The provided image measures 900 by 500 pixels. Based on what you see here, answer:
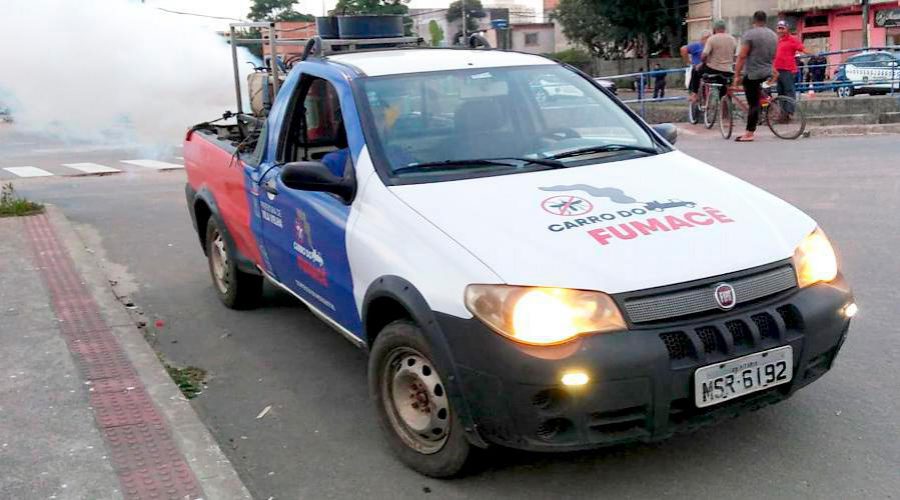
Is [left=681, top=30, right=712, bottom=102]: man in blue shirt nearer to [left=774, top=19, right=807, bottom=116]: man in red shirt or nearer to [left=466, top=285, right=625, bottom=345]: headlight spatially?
[left=774, top=19, right=807, bottom=116]: man in red shirt

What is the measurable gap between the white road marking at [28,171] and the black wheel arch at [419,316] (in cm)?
1455

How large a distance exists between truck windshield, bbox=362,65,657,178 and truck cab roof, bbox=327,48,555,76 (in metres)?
0.07

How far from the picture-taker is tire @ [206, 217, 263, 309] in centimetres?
630

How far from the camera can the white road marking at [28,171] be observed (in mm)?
16812

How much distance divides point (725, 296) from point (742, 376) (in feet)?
0.99

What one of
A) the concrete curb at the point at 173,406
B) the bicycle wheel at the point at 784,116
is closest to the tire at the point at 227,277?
the concrete curb at the point at 173,406

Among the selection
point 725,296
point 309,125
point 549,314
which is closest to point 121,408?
point 309,125

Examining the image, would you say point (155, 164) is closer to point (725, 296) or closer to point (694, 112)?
point (694, 112)

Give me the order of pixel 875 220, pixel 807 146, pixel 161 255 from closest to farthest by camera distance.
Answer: pixel 875 220 < pixel 161 255 < pixel 807 146

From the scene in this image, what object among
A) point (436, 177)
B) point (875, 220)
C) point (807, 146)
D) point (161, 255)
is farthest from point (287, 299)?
point (807, 146)

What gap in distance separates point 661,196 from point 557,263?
806mm

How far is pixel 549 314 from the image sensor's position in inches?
130

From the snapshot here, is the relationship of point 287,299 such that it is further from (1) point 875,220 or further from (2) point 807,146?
(2) point 807,146

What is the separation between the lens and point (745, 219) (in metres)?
3.82
